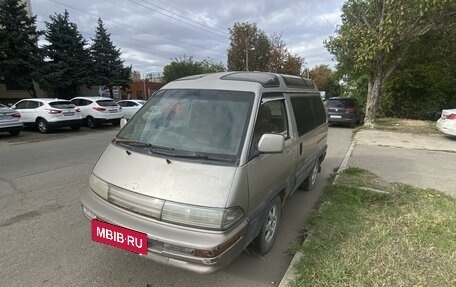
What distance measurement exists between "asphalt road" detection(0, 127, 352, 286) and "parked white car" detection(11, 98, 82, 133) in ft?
24.3

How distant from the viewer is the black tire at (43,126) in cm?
1313

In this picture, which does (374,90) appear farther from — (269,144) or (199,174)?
(199,174)

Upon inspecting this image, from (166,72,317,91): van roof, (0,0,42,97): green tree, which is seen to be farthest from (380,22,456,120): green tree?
(0,0,42,97): green tree

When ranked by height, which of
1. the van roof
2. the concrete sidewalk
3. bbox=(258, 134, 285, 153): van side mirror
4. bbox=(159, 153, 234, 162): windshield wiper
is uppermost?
the van roof

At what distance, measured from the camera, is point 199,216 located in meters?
2.41

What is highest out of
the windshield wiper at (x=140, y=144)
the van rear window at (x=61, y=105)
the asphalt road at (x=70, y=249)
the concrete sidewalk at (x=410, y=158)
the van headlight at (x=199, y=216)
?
the windshield wiper at (x=140, y=144)

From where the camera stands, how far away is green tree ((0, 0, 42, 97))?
1883 cm

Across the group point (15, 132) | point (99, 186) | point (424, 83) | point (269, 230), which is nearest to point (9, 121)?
point (15, 132)

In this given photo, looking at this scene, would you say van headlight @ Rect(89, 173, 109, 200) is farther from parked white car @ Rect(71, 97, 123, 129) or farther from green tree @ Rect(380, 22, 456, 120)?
green tree @ Rect(380, 22, 456, 120)

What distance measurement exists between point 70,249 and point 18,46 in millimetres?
21363

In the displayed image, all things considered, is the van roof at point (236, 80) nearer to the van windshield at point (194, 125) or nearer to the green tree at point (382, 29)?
the van windshield at point (194, 125)

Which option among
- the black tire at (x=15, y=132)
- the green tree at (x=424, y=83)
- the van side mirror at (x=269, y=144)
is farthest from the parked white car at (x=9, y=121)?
the green tree at (x=424, y=83)

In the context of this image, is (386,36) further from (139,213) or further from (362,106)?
(139,213)

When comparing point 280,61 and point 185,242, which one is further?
point 280,61
